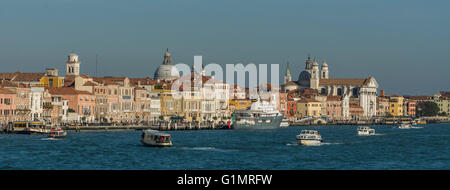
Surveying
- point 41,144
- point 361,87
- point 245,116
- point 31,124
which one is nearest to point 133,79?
point 245,116

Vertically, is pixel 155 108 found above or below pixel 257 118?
above

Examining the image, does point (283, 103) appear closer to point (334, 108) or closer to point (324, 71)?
point (334, 108)

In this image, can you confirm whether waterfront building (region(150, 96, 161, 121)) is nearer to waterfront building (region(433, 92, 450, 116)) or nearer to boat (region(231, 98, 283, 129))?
boat (region(231, 98, 283, 129))

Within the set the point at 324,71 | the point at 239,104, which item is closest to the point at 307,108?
the point at 239,104

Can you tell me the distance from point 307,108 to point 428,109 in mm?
42786

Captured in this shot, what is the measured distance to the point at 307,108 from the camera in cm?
13638

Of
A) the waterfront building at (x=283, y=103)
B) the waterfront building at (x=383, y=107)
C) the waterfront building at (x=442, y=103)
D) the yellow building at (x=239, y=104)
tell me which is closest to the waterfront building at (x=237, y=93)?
the yellow building at (x=239, y=104)

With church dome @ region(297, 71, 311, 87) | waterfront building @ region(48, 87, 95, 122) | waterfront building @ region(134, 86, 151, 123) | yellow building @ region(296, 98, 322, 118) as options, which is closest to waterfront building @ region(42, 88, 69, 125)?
waterfront building @ region(48, 87, 95, 122)

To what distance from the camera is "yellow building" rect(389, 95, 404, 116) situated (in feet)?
544

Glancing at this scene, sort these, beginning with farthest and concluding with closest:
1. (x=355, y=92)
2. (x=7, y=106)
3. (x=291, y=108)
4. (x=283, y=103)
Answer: (x=355, y=92) → (x=291, y=108) → (x=283, y=103) → (x=7, y=106)

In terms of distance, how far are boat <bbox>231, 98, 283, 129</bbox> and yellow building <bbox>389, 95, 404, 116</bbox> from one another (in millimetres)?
74388

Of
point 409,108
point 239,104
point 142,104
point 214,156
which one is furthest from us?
point 409,108

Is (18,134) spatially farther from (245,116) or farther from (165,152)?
(245,116)
